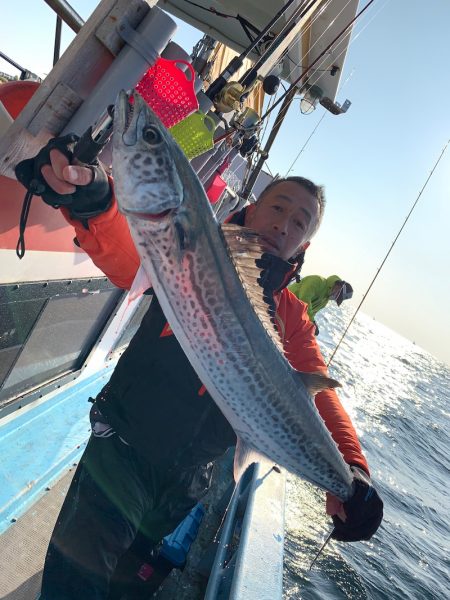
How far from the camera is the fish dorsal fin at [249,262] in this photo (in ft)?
7.20

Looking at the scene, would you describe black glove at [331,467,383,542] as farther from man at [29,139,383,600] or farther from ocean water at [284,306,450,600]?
ocean water at [284,306,450,600]

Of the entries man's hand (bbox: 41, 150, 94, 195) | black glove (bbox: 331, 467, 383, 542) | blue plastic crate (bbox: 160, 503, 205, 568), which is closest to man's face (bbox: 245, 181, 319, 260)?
man's hand (bbox: 41, 150, 94, 195)

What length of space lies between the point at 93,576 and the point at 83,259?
2.24 meters

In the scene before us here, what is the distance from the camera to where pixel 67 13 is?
2344mm

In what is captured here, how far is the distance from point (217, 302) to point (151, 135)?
3.12ft

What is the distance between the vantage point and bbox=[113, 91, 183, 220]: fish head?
1882mm

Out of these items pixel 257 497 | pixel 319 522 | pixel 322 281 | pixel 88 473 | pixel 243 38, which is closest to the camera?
pixel 88 473

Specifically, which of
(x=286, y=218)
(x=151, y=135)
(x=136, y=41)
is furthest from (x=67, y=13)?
(x=286, y=218)

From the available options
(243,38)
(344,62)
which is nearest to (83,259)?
(243,38)

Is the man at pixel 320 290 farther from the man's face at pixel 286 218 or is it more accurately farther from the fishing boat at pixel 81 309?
the man's face at pixel 286 218

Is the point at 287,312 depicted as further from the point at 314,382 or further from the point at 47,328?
the point at 47,328

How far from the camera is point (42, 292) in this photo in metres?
2.84

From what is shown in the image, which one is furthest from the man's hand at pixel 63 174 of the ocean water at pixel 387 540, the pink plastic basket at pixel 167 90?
the ocean water at pixel 387 540

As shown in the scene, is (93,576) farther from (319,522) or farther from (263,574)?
(319,522)
